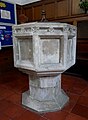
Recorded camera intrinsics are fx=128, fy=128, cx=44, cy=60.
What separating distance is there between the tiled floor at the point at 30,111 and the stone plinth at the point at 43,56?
10 cm

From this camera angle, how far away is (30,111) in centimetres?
152

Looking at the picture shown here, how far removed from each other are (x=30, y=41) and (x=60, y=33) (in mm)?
328

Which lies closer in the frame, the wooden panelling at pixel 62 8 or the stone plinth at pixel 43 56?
the stone plinth at pixel 43 56

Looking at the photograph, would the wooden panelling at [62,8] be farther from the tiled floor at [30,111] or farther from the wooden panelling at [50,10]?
the tiled floor at [30,111]

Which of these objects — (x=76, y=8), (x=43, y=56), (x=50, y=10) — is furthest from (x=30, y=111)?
(x=50, y=10)

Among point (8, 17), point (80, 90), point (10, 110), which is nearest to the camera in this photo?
point (10, 110)

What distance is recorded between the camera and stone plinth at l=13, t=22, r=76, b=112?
127 centimetres

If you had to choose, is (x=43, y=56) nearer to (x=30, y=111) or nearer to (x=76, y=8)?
(x=30, y=111)

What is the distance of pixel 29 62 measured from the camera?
4.63ft

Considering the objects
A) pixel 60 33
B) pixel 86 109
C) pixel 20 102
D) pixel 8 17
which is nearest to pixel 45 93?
pixel 20 102

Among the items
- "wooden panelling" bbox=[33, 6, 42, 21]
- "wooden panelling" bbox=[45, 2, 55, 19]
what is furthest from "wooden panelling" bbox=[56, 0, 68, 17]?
"wooden panelling" bbox=[33, 6, 42, 21]

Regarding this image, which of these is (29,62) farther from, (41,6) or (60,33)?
(41,6)

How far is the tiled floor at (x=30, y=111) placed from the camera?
55.7 inches

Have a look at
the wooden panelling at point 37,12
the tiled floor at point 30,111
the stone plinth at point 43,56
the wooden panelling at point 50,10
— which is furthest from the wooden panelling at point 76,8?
the tiled floor at point 30,111
